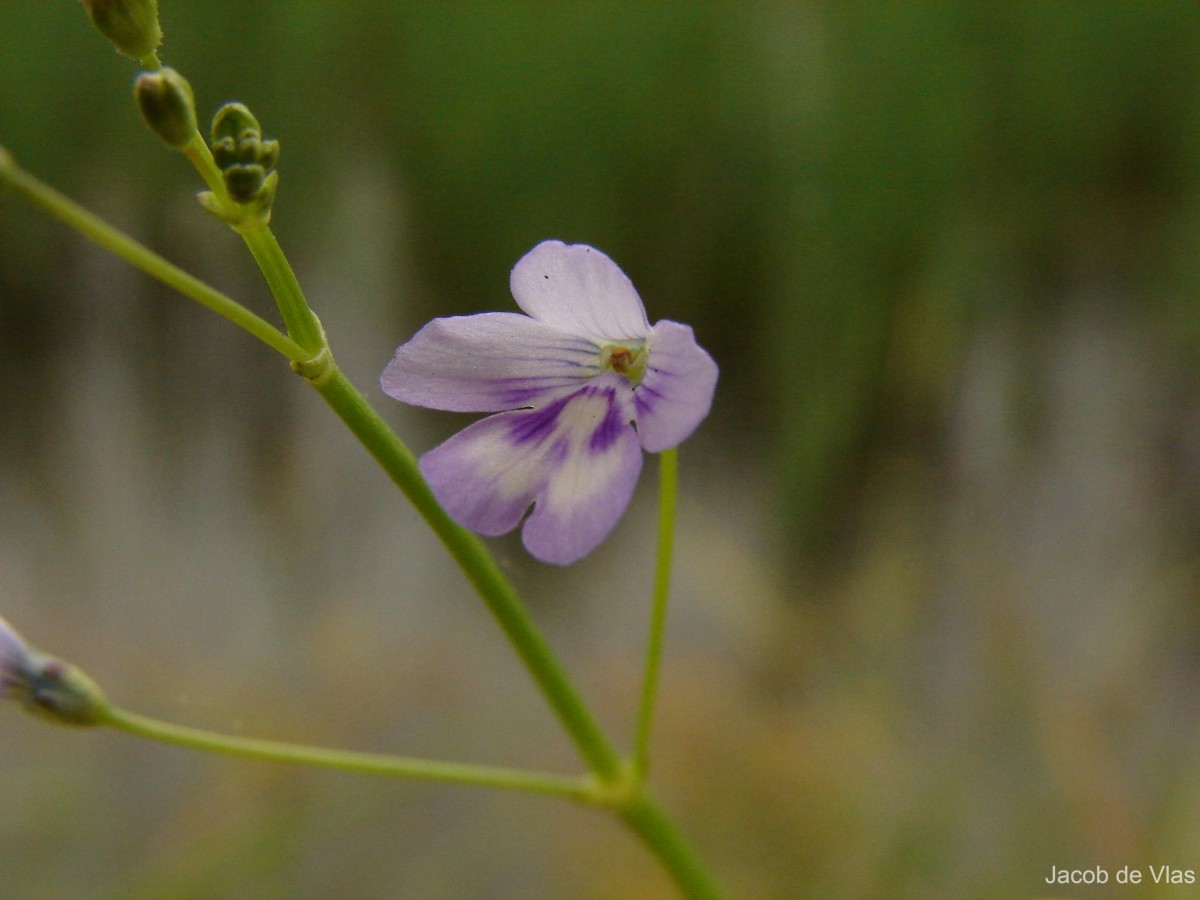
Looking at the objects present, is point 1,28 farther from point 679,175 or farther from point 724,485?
point 724,485

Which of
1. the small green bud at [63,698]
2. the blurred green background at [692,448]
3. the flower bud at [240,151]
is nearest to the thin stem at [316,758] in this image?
the small green bud at [63,698]

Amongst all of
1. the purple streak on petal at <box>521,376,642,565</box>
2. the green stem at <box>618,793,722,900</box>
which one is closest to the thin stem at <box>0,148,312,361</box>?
the purple streak on petal at <box>521,376,642,565</box>

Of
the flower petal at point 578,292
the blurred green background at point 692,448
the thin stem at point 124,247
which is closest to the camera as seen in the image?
the thin stem at point 124,247

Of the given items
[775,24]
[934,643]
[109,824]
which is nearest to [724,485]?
[934,643]

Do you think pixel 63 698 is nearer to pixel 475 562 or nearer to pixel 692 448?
pixel 475 562

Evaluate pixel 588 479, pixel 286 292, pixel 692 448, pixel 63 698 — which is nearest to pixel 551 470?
pixel 588 479

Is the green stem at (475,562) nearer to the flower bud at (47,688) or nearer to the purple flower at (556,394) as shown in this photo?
the purple flower at (556,394)
